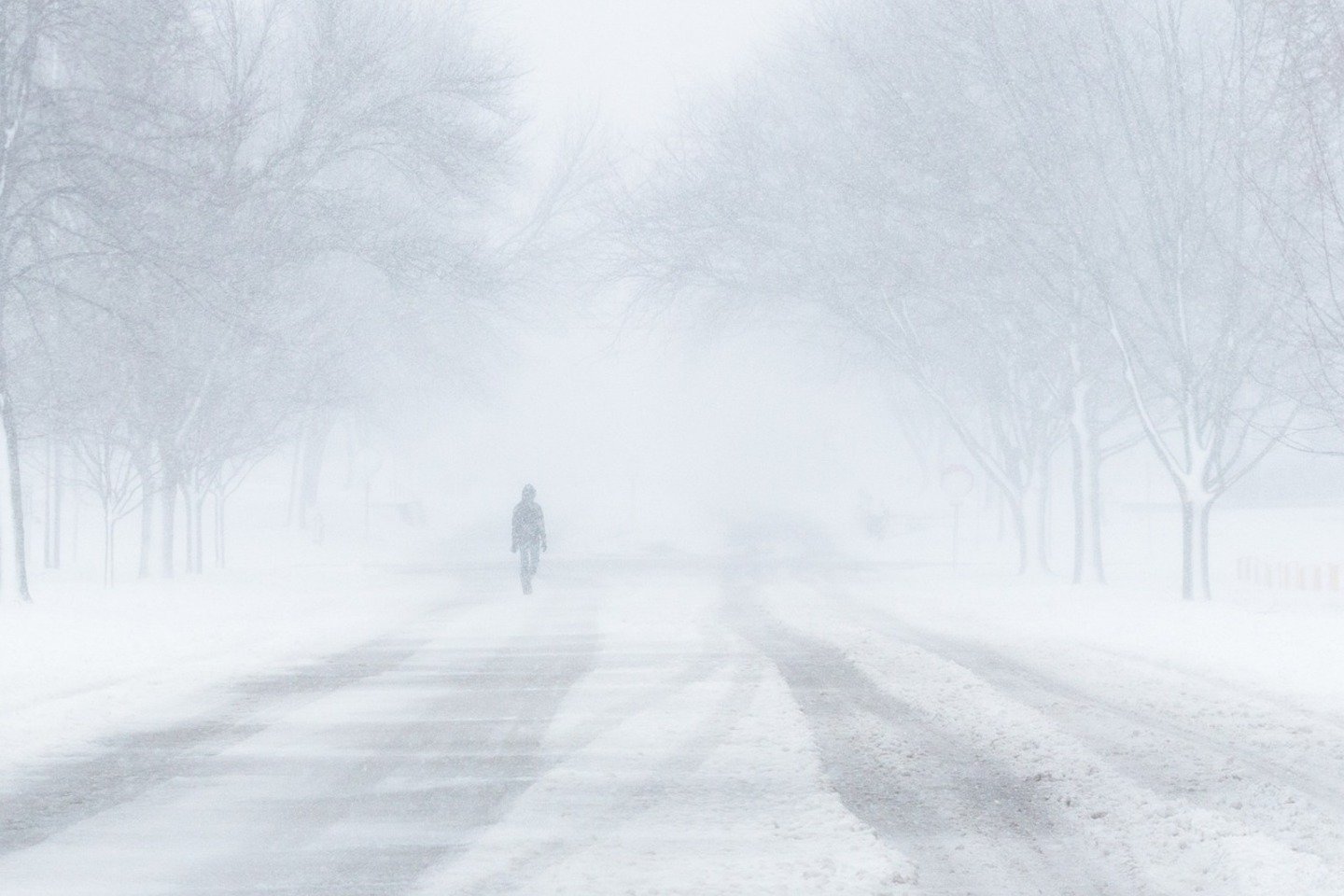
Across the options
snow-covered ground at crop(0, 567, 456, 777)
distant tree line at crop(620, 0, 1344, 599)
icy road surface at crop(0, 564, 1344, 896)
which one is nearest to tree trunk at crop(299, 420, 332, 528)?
snow-covered ground at crop(0, 567, 456, 777)

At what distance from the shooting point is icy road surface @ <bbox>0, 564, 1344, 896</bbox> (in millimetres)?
6188

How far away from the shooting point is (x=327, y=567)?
33.0 meters

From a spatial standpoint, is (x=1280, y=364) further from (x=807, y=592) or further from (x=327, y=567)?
(x=327, y=567)

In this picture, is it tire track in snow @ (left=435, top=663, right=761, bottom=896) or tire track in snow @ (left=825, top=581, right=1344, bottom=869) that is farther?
tire track in snow @ (left=825, top=581, right=1344, bottom=869)

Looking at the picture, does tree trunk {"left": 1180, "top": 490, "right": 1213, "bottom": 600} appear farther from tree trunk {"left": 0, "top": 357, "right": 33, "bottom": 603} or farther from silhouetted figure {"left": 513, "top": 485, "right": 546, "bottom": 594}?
tree trunk {"left": 0, "top": 357, "right": 33, "bottom": 603}

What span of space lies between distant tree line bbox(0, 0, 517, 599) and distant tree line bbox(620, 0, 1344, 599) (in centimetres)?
452

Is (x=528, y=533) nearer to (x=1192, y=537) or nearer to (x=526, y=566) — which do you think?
(x=526, y=566)

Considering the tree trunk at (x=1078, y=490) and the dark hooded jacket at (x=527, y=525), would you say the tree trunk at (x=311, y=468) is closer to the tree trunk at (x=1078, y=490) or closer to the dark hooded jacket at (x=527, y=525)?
the dark hooded jacket at (x=527, y=525)

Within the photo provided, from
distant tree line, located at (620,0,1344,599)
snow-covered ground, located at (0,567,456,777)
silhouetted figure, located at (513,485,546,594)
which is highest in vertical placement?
distant tree line, located at (620,0,1344,599)

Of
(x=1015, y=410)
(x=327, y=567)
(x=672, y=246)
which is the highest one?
(x=672, y=246)

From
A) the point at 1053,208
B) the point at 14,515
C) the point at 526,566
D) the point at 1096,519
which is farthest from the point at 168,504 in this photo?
the point at 1096,519

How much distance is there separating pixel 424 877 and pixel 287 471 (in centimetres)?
9815

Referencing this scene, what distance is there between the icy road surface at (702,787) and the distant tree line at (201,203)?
30.5ft

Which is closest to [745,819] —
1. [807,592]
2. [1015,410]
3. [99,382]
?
[807,592]
